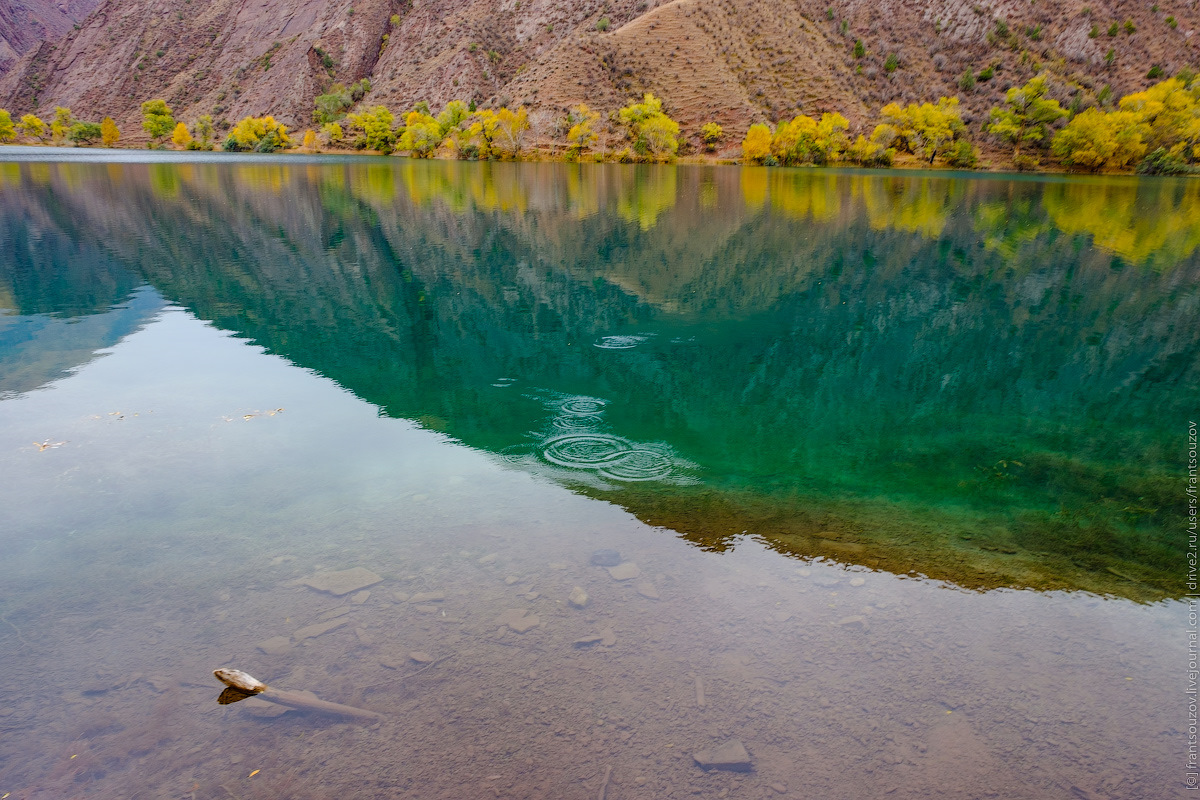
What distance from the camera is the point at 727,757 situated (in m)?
4.86

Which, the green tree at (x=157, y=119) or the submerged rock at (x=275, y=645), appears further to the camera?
the green tree at (x=157, y=119)

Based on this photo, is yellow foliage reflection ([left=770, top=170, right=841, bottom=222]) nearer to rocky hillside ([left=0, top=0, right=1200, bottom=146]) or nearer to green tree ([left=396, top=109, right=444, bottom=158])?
rocky hillside ([left=0, top=0, right=1200, bottom=146])

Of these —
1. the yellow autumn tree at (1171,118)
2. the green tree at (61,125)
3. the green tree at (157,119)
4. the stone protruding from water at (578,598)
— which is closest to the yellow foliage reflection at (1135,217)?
the stone protruding from water at (578,598)

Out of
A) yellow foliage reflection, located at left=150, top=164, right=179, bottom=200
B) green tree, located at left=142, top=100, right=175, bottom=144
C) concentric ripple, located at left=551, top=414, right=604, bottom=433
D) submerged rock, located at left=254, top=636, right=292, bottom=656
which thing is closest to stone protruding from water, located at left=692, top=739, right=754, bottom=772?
submerged rock, located at left=254, top=636, right=292, bottom=656

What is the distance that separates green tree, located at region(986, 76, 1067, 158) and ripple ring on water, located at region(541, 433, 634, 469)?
115930 mm

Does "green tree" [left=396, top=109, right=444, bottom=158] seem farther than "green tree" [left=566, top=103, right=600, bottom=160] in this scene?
Yes

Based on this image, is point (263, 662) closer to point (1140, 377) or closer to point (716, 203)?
point (1140, 377)

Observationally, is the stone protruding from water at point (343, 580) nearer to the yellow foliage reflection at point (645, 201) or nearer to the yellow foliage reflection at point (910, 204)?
the yellow foliage reflection at point (645, 201)

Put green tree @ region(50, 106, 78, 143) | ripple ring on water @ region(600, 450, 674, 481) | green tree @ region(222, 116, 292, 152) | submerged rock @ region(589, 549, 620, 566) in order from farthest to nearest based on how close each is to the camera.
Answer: green tree @ region(50, 106, 78, 143)
green tree @ region(222, 116, 292, 152)
ripple ring on water @ region(600, 450, 674, 481)
submerged rock @ region(589, 549, 620, 566)

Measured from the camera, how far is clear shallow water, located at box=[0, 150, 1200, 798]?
4973 millimetres

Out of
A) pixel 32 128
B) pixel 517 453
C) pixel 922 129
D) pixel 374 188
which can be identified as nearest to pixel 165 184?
pixel 374 188

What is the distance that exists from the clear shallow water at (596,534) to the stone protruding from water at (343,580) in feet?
0.50

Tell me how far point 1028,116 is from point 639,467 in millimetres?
121630

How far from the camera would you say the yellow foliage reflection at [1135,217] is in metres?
28.6
